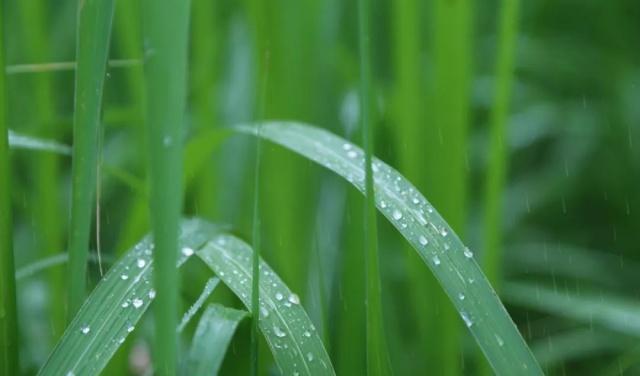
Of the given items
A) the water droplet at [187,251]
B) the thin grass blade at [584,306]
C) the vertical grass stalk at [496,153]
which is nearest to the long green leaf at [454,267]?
the water droplet at [187,251]

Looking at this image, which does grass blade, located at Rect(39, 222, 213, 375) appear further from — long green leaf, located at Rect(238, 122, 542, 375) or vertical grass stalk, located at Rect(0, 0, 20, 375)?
long green leaf, located at Rect(238, 122, 542, 375)

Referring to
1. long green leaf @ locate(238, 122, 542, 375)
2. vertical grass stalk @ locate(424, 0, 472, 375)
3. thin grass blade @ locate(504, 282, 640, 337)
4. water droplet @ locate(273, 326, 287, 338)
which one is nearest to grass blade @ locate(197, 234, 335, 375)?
water droplet @ locate(273, 326, 287, 338)

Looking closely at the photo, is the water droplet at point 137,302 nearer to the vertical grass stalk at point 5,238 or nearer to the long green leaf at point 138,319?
the long green leaf at point 138,319

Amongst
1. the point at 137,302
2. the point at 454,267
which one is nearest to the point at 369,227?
the point at 454,267

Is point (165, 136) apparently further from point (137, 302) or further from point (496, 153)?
point (496, 153)

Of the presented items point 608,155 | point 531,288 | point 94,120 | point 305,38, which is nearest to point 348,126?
point 305,38

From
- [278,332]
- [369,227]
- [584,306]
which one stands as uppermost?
[369,227]
